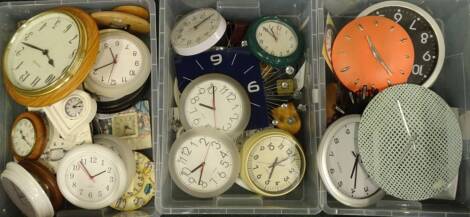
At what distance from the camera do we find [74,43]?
111 centimetres

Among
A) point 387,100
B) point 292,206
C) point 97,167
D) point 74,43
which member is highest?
point 74,43

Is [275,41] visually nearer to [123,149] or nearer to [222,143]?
[222,143]

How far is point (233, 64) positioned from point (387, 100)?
1.30 feet

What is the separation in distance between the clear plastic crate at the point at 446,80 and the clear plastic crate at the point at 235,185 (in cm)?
4

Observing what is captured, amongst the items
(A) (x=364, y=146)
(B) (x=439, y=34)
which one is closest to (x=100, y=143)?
(A) (x=364, y=146)

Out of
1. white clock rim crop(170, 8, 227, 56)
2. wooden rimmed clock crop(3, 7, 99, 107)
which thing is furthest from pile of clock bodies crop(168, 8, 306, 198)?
wooden rimmed clock crop(3, 7, 99, 107)

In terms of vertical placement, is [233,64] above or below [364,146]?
above

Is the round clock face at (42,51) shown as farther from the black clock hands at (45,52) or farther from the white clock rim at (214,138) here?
the white clock rim at (214,138)

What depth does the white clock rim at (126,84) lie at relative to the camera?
45.8 inches

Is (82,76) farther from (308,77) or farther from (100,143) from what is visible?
(308,77)

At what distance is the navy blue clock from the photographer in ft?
3.87

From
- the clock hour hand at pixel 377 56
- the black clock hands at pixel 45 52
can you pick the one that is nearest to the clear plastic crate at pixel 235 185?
the clock hour hand at pixel 377 56

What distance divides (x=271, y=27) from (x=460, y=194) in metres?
0.63

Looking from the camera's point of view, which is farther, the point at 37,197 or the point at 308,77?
the point at 308,77
